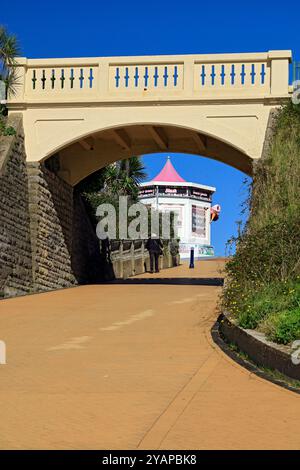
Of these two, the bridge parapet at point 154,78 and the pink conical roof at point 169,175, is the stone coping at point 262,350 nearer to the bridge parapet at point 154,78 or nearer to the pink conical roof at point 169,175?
the bridge parapet at point 154,78

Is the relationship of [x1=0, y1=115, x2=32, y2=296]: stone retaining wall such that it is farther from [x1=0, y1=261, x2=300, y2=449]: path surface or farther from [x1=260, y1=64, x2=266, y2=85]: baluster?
[x1=260, y1=64, x2=266, y2=85]: baluster

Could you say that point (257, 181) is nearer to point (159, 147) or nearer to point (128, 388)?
point (159, 147)

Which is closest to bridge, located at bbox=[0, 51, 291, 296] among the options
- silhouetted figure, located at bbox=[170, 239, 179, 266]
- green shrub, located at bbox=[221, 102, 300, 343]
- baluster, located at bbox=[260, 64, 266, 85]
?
baluster, located at bbox=[260, 64, 266, 85]

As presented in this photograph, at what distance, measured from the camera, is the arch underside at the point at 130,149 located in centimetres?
2086

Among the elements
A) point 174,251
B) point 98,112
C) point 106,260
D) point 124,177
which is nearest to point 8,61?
point 98,112

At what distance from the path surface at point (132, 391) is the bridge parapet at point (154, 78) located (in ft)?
26.9

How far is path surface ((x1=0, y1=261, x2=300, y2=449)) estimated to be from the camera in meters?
5.16

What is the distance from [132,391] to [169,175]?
51.9 metres

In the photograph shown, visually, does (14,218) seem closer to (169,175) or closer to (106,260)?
(106,260)

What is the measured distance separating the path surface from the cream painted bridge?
25.0ft

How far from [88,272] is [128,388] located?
1728cm

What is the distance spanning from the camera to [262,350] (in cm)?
765

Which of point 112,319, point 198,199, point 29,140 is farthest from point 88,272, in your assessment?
point 198,199

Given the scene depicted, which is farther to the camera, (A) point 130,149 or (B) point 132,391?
(A) point 130,149
